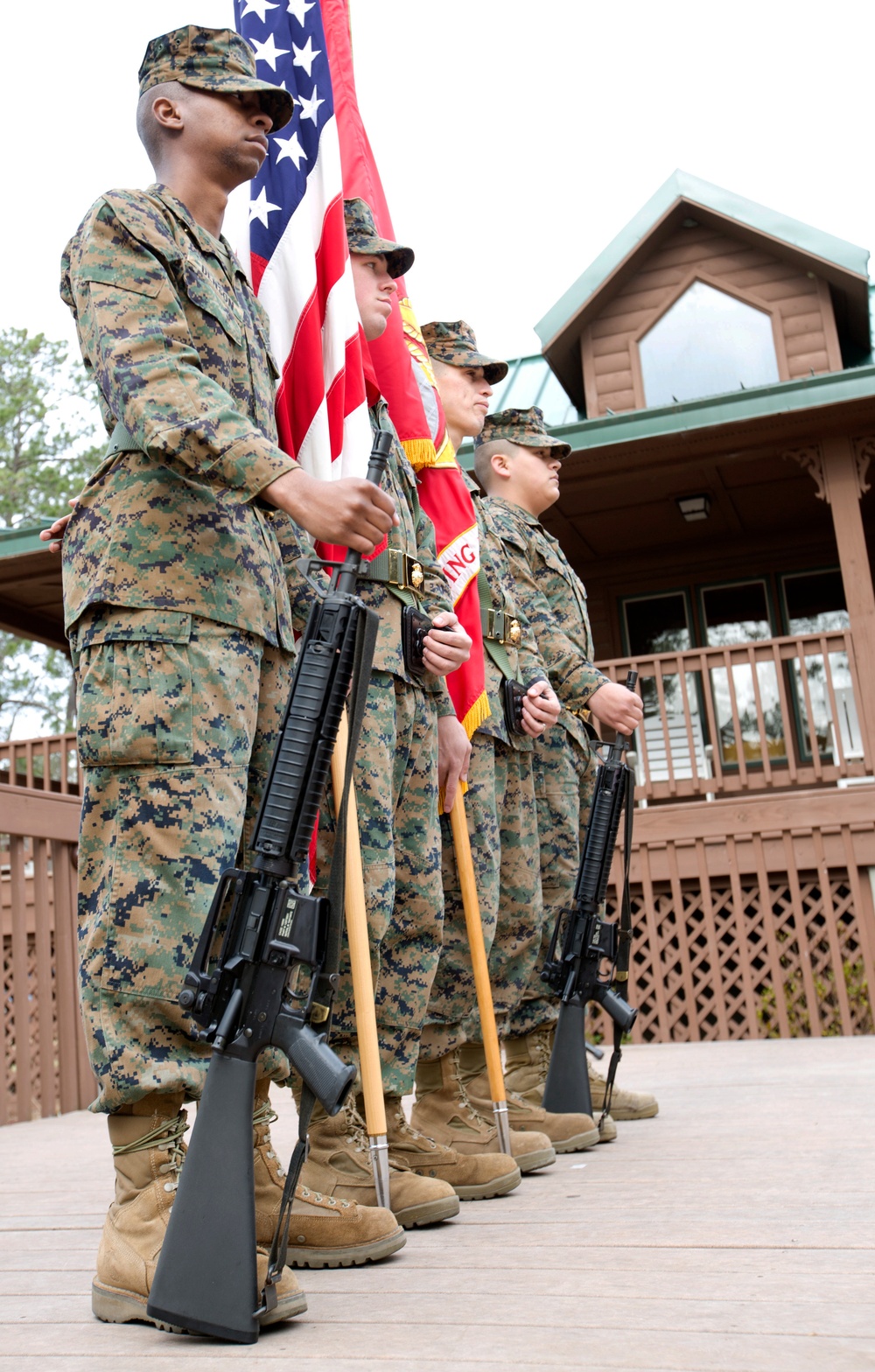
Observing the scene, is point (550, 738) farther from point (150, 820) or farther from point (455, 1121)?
point (150, 820)

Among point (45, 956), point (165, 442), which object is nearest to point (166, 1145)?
point (165, 442)

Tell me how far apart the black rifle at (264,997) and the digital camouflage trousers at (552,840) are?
8.00 ft

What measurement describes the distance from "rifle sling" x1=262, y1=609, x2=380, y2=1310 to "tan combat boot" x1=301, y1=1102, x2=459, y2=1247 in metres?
0.64

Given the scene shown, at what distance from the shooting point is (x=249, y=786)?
237cm

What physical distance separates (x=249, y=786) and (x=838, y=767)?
7285mm

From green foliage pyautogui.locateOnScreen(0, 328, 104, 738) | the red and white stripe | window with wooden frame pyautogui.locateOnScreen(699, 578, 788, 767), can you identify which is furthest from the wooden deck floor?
green foliage pyautogui.locateOnScreen(0, 328, 104, 738)

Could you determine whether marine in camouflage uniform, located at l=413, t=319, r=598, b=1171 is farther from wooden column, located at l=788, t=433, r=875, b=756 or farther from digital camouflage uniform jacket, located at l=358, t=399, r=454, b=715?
wooden column, located at l=788, t=433, r=875, b=756

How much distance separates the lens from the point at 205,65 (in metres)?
2.52

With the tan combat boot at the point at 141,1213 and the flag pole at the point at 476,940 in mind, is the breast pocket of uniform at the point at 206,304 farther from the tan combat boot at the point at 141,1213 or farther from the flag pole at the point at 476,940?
the flag pole at the point at 476,940

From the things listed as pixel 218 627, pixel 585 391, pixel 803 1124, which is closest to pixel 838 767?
pixel 585 391

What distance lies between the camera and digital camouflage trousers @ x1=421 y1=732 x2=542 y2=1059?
11.6ft

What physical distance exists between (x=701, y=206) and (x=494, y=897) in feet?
29.0

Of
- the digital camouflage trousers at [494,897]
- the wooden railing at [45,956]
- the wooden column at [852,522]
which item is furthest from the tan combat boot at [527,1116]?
the wooden column at [852,522]

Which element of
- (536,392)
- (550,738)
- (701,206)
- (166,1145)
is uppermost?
(701,206)
